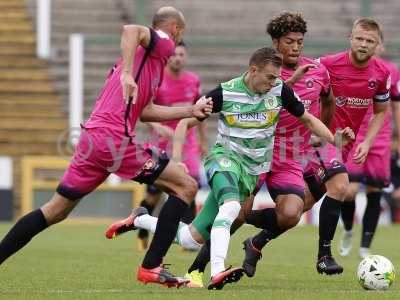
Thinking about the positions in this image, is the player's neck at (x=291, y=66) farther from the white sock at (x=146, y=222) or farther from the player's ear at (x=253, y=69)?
the white sock at (x=146, y=222)

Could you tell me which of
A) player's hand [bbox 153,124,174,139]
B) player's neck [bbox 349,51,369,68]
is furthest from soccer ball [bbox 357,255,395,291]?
player's hand [bbox 153,124,174,139]

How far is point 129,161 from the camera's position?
8.28m

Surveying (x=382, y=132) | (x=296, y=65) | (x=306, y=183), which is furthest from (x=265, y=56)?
(x=382, y=132)

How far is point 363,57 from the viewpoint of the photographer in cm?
1034

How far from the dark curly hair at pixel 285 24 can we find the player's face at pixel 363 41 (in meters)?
0.89

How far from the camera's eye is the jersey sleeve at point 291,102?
8.74 m

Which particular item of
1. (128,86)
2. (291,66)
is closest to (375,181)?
(291,66)

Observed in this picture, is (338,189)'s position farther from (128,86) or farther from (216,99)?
(128,86)

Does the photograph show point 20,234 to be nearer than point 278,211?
Yes

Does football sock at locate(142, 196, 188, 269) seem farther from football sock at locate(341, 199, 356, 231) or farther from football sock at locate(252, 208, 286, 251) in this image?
football sock at locate(341, 199, 356, 231)

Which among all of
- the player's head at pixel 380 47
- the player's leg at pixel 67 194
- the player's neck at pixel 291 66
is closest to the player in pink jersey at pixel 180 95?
the player's head at pixel 380 47

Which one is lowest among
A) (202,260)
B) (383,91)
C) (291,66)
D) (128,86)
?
(202,260)

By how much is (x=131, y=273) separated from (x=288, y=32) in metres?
2.37

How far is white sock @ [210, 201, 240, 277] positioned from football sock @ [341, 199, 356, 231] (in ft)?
15.0
